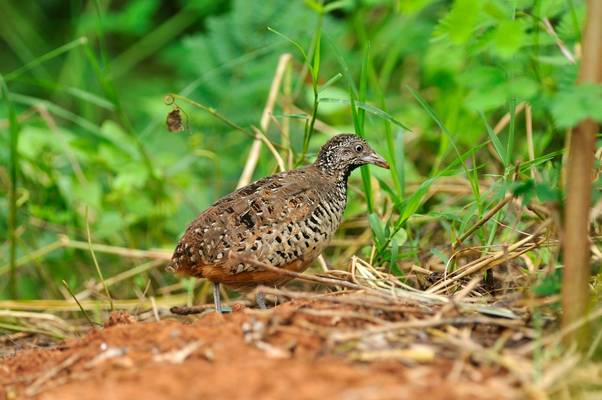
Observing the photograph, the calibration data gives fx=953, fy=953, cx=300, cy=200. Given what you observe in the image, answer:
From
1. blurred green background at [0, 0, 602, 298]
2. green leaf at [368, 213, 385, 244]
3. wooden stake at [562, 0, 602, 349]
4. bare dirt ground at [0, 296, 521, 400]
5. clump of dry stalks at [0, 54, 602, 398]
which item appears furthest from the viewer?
blurred green background at [0, 0, 602, 298]

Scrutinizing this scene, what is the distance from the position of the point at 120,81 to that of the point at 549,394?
27.2ft

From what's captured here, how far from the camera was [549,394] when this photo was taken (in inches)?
118

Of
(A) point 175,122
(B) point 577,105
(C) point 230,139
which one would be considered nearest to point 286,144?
(A) point 175,122

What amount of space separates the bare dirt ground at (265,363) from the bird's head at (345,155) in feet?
4.91

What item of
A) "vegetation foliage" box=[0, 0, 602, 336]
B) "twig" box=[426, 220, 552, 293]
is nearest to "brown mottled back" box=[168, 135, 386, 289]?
"vegetation foliage" box=[0, 0, 602, 336]

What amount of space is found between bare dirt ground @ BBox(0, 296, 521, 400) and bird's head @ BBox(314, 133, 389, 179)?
1497 mm

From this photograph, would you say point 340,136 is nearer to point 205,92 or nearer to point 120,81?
point 205,92

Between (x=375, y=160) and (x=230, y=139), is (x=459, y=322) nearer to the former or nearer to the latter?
(x=375, y=160)

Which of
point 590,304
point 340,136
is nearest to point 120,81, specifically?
point 340,136

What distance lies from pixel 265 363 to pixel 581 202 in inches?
48.1

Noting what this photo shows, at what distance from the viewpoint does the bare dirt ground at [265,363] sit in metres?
2.97

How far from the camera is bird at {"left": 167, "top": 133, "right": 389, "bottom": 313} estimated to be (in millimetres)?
4766

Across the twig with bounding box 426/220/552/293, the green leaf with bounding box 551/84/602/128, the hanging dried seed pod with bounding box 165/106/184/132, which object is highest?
the green leaf with bounding box 551/84/602/128

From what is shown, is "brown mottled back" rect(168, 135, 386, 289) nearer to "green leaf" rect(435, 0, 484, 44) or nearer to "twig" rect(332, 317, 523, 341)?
"twig" rect(332, 317, 523, 341)
